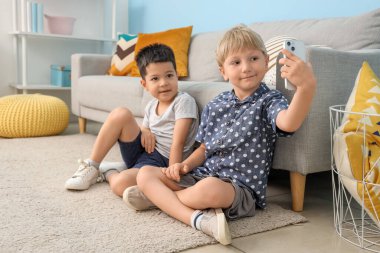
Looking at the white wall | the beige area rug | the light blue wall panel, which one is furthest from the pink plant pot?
the beige area rug

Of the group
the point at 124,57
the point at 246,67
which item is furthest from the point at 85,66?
the point at 246,67

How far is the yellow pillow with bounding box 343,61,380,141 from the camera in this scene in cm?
114

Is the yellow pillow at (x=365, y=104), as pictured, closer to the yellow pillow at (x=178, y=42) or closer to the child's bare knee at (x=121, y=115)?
the child's bare knee at (x=121, y=115)

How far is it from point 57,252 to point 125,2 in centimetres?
312

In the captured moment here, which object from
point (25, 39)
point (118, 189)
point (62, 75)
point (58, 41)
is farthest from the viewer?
point (58, 41)

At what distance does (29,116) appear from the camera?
262cm

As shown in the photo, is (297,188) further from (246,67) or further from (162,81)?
(162,81)

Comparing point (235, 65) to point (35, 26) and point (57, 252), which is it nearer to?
point (57, 252)

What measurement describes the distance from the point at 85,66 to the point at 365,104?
2.10m

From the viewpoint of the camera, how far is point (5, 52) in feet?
11.1

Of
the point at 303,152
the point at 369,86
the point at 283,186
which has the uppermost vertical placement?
the point at 369,86

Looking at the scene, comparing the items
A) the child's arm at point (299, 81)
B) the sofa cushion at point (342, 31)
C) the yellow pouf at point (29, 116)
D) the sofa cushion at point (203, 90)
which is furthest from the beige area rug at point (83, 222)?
the yellow pouf at point (29, 116)

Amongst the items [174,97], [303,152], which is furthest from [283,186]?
[174,97]

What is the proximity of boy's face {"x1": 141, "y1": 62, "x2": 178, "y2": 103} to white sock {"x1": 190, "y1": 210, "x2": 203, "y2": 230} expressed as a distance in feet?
1.81
